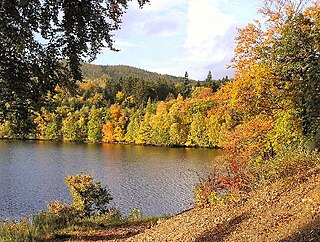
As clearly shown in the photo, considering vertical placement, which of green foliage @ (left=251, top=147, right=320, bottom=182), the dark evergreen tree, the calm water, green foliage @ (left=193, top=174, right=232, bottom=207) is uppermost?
the dark evergreen tree

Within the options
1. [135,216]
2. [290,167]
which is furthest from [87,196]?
[290,167]

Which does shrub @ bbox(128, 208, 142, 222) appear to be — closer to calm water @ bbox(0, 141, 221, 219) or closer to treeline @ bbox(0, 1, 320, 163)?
calm water @ bbox(0, 141, 221, 219)

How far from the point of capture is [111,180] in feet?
108

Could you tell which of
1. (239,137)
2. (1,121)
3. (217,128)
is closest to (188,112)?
(217,128)

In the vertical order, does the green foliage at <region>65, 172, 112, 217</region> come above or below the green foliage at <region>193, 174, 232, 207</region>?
below

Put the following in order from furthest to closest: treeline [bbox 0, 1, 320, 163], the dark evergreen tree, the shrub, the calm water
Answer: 1. the dark evergreen tree
2. the calm water
3. the shrub
4. treeline [bbox 0, 1, 320, 163]

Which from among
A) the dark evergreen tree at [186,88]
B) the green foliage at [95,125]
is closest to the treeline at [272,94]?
the green foliage at [95,125]

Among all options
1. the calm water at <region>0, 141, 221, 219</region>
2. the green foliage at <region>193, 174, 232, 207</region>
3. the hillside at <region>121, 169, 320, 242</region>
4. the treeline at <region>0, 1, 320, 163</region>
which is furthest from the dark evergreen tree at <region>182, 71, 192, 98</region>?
the hillside at <region>121, 169, 320, 242</region>

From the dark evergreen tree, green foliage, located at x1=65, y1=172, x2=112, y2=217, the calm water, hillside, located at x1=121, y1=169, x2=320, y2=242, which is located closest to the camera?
hillside, located at x1=121, y1=169, x2=320, y2=242

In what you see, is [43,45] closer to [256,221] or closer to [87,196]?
[256,221]

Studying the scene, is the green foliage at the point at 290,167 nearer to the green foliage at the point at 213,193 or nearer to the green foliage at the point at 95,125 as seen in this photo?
the green foliage at the point at 213,193

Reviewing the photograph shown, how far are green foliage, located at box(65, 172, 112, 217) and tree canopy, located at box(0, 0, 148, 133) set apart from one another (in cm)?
1024

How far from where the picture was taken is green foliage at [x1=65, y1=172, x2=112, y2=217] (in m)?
17.2

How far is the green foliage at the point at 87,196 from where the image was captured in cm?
1717
